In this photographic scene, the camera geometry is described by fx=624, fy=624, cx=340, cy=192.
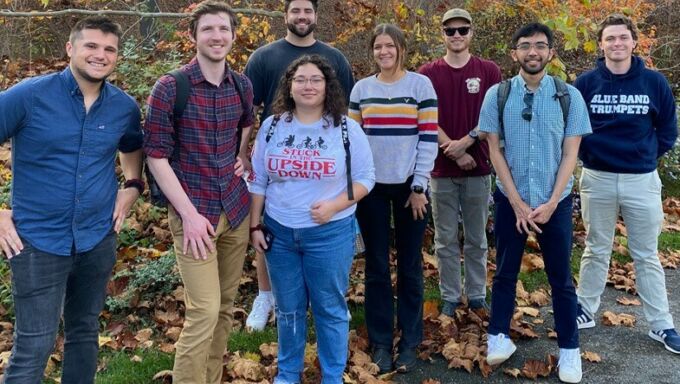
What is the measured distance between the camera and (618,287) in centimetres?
613

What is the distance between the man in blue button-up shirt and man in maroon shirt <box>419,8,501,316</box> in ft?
8.94

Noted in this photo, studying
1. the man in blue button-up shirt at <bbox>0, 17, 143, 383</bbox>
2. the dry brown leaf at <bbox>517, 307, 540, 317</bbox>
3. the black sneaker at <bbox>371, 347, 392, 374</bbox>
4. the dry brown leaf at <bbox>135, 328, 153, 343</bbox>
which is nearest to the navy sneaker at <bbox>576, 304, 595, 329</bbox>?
the dry brown leaf at <bbox>517, 307, 540, 317</bbox>

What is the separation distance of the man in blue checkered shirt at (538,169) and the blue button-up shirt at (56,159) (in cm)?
255

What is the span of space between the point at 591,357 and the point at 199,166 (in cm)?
320

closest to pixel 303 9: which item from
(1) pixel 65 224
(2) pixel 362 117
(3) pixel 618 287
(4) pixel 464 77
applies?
(2) pixel 362 117

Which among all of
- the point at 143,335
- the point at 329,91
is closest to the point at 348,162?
the point at 329,91

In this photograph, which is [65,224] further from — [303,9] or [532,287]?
[532,287]

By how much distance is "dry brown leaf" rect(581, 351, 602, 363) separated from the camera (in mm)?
4621

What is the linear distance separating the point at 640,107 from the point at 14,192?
4185 millimetres

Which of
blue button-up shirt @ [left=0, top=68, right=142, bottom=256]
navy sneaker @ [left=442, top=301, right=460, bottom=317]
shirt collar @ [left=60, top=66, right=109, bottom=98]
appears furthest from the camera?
navy sneaker @ [left=442, top=301, right=460, bottom=317]

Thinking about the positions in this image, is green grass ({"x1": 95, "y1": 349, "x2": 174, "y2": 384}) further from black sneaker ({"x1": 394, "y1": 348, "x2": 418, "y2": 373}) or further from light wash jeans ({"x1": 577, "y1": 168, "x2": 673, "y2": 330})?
light wash jeans ({"x1": 577, "y1": 168, "x2": 673, "y2": 330})

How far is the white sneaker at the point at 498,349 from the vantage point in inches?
175

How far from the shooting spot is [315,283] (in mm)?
3840

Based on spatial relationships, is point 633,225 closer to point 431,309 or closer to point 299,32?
point 431,309
